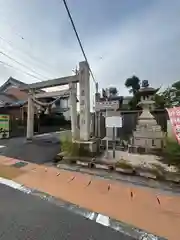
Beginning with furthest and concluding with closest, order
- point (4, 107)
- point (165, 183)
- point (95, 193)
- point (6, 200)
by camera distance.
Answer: point (4, 107) < point (165, 183) < point (95, 193) < point (6, 200)

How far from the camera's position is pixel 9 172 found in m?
5.55

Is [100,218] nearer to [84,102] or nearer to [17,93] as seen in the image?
[84,102]

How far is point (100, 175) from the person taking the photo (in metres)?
5.16

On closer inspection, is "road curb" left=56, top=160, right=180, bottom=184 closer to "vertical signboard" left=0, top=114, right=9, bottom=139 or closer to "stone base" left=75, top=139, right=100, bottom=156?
"stone base" left=75, top=139, right=100, bottom=156

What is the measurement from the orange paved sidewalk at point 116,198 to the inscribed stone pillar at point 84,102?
202 centimetres

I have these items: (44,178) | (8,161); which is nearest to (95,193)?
(44,178)

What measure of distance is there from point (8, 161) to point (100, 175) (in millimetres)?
4007

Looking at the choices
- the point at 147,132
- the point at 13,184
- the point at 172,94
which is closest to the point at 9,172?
the point at 13,184

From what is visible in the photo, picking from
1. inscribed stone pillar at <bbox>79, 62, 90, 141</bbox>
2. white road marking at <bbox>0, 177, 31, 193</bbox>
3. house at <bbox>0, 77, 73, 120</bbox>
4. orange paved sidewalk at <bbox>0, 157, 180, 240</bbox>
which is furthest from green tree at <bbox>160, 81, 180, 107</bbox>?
white road marking at <bbox>0, 177, 31, 193</bbox>

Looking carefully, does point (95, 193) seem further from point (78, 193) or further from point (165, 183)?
point (165, 183)

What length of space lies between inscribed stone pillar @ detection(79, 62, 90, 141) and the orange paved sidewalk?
202cm

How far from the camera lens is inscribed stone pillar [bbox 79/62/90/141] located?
23.1 feet

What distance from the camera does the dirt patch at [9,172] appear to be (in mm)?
5201

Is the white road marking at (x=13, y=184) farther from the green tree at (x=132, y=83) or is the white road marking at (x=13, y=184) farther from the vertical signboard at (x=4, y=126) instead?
the green tree at (x=132, y=83)
